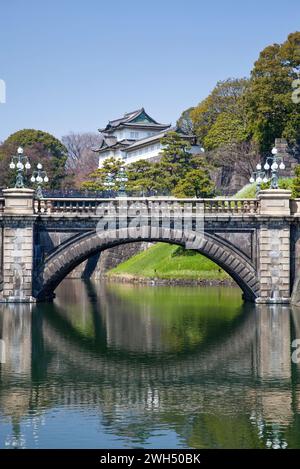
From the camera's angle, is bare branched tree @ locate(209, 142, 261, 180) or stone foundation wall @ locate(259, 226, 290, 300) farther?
bare branched tree @ locate(209, 142, 261, 180)

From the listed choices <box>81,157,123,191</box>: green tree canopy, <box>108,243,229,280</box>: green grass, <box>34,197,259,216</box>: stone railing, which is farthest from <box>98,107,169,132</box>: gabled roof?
<box>34,197,259,216</box>: stone railing

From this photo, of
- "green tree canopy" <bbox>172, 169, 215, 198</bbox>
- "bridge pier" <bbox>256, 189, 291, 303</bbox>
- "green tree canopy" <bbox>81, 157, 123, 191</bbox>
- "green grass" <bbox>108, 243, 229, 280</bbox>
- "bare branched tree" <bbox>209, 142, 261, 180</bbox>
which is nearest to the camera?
"bridge pier" <bbox>256, 189, 291, 303</bbox>

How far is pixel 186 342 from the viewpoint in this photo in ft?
128

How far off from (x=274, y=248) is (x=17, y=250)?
13782 mm

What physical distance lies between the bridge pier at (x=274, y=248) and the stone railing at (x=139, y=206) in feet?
3.44

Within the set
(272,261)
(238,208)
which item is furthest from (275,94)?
(272,261)

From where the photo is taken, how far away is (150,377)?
99.7 ft

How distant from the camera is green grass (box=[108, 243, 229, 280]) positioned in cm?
7381

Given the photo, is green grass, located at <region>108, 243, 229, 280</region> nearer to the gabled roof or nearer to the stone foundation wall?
the stone foundation wall

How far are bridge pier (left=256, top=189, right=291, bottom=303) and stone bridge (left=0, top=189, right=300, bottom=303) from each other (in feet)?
0.18

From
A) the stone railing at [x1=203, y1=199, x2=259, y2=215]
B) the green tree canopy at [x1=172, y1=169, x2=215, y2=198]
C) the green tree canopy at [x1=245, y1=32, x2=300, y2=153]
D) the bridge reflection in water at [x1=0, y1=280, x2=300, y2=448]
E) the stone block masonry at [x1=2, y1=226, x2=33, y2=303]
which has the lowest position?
the bridge reflection in water at [x1=0, y1=280, x2=300, y2=448]

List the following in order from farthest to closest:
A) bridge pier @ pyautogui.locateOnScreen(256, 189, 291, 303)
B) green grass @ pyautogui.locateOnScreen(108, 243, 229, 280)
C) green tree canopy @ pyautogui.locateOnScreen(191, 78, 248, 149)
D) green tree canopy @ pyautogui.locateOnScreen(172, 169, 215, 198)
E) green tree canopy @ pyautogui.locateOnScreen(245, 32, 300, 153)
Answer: green tree canopy @ pyautogui.locateOnScreen(191, 78, 248, 149), green tree canopy @ pyautogui.locateOnScreen(245, 32, 300, 153), green tree canopy @ pyautogui.locateOnScreen(172, 169, 215, 198), green grass @ pyautogui.locateOnScreen(108, 243, 229, 280), bridge pier @ pyautogui.locateOnScreen(256, 189, 291, 303)

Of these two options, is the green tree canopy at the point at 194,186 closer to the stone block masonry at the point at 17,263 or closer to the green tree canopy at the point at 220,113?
the green tree canopy at the point at 220,113
